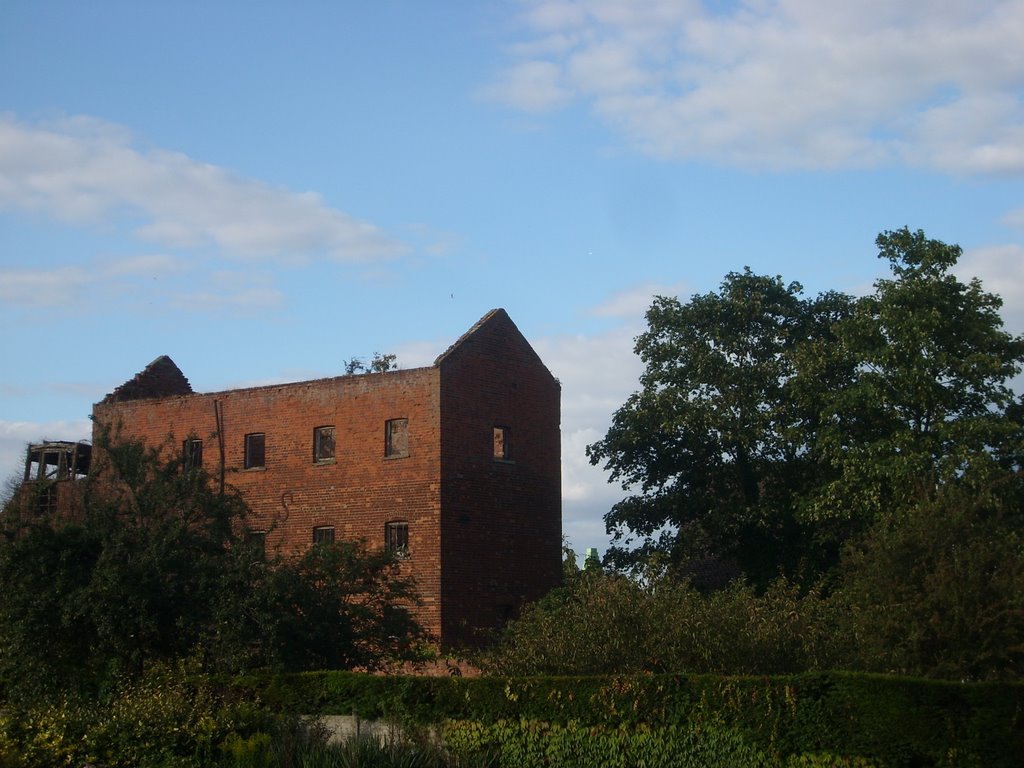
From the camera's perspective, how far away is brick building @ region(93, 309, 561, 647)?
3195 centimetres

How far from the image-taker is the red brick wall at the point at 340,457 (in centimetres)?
3198

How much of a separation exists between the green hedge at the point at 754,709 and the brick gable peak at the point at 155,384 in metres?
25.2

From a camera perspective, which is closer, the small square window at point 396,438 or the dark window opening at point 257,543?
the dark window opening at point 257,543

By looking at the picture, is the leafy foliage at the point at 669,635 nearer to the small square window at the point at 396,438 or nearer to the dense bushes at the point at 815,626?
the dense bushes at the point at 815,626

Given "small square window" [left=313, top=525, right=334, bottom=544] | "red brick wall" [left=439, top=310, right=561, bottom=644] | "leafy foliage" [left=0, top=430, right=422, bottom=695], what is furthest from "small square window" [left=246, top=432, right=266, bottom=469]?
"leafy foliage" [left=0, top=430, right=422, bottom=695]

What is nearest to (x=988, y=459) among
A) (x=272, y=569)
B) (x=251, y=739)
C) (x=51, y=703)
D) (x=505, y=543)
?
(x=505, y=543)

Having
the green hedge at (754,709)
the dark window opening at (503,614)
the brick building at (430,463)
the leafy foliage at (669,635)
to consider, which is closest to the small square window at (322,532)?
the brick building at (430,463)

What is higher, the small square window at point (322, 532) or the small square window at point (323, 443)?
the small square window at point (323, 443)

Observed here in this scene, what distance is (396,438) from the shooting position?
33.1 meters

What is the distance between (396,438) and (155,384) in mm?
12966

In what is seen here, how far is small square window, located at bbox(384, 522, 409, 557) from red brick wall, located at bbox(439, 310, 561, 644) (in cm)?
120

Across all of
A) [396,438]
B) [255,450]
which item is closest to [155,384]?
[255,450]

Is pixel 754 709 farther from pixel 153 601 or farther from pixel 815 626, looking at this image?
pixel 153 601

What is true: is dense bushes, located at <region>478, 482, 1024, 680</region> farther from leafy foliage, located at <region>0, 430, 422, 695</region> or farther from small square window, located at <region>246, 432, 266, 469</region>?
small square window, located at <region>246, 432, 266, 469</region>
